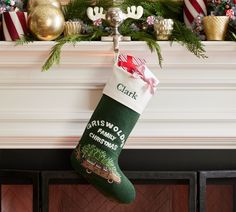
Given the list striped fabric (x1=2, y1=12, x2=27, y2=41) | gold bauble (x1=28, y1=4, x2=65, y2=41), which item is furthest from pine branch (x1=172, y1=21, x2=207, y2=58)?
striped fabric (x1=2, y1=12, x2=27, y2=41)

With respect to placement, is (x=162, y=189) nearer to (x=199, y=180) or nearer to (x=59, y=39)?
(x=199, y=180)

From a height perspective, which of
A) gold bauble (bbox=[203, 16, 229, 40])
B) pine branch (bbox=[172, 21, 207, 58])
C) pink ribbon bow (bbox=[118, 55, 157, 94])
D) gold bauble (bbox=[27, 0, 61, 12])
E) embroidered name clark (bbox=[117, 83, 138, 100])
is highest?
gold bauble (bbox=[27, 0, 61, 12])

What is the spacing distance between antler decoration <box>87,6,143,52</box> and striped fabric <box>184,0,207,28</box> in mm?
187

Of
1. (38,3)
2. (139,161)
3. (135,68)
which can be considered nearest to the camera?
(135,68)

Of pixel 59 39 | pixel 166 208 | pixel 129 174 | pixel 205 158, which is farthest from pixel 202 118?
pixel 59 39

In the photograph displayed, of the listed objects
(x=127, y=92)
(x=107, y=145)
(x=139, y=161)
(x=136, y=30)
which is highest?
(x=136, y=30)

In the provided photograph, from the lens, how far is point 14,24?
1631 mm

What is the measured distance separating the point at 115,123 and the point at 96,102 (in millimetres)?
147

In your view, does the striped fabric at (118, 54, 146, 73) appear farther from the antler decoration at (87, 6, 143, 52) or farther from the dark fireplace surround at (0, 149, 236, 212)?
the dark fireplace surround at (0, 149, 236, 212)

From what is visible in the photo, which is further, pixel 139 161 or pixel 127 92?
pixel 139 161

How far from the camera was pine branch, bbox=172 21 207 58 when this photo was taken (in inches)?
62.8

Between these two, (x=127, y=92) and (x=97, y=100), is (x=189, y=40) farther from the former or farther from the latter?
(x=97, y=100)

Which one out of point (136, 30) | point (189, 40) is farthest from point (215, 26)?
point (136, 30)

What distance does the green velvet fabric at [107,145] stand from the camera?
158 centimetres
